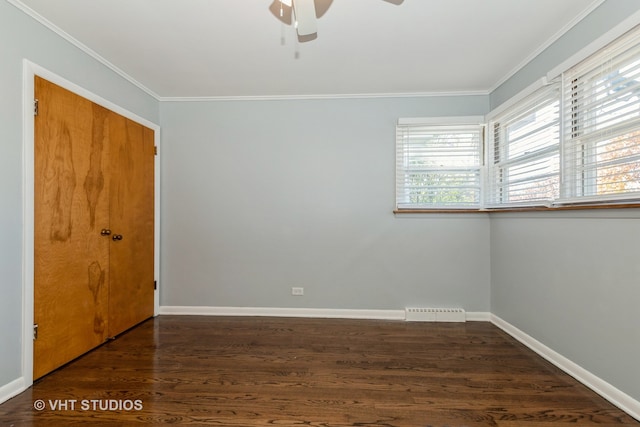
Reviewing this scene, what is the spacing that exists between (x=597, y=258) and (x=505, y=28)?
5.67 ft

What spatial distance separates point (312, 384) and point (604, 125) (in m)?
2.57

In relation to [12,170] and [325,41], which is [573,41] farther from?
[12,170]

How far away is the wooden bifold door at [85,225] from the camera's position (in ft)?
6.64

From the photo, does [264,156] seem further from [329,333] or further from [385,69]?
[329,333]

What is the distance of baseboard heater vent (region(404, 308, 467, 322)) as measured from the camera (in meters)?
3.13

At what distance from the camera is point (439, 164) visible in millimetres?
3191

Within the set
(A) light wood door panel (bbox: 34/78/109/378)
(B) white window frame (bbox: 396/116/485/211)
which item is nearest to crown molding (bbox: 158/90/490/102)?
(B) white window frame (bbox: 396/116/485/211)

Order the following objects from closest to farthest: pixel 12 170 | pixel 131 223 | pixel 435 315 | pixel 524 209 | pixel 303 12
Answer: pixel 303 12 < pixel 12 170 < pixel 524 209 < pixel 131 223 < pixel 435 315

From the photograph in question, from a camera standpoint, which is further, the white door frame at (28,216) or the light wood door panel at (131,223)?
the light wood door panel at (131,223)

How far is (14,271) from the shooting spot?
1.83 metres

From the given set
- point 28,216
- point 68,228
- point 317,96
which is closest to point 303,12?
point 317,96

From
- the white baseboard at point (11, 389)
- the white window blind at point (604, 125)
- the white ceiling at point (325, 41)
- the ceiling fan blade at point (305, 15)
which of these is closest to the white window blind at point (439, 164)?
the white ceiling at point (325, 41)

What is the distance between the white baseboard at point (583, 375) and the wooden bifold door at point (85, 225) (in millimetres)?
3747

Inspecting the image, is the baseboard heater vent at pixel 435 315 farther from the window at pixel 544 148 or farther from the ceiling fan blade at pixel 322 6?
the ceiling fan blade at pixel 322 6
